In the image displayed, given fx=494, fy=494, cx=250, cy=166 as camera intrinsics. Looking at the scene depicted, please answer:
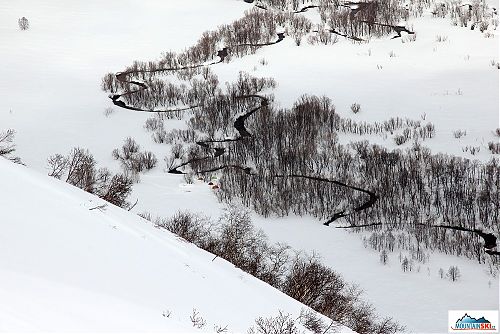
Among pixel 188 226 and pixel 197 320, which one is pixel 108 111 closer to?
pixel 188 226

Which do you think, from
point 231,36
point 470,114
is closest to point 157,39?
point 231,36

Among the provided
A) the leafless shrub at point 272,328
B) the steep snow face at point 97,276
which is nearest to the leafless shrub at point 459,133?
the steep snow face at point 97,276

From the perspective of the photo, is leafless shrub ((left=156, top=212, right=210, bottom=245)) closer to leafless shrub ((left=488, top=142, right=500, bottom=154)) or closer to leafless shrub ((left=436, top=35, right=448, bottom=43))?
leafless shrub ((left=488, top=142, right=500, bottom=154))

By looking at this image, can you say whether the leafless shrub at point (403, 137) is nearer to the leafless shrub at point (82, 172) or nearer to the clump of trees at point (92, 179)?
the clump of trees at point (92, 179)

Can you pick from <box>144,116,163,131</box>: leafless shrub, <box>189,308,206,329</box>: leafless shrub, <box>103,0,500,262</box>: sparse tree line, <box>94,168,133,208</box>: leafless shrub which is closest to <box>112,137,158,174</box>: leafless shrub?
<box>103,0,500,262</box>: sparse tree line

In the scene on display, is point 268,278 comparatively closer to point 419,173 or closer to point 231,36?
point 419,173

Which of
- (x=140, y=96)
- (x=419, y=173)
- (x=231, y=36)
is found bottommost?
(x=419, y=173)
